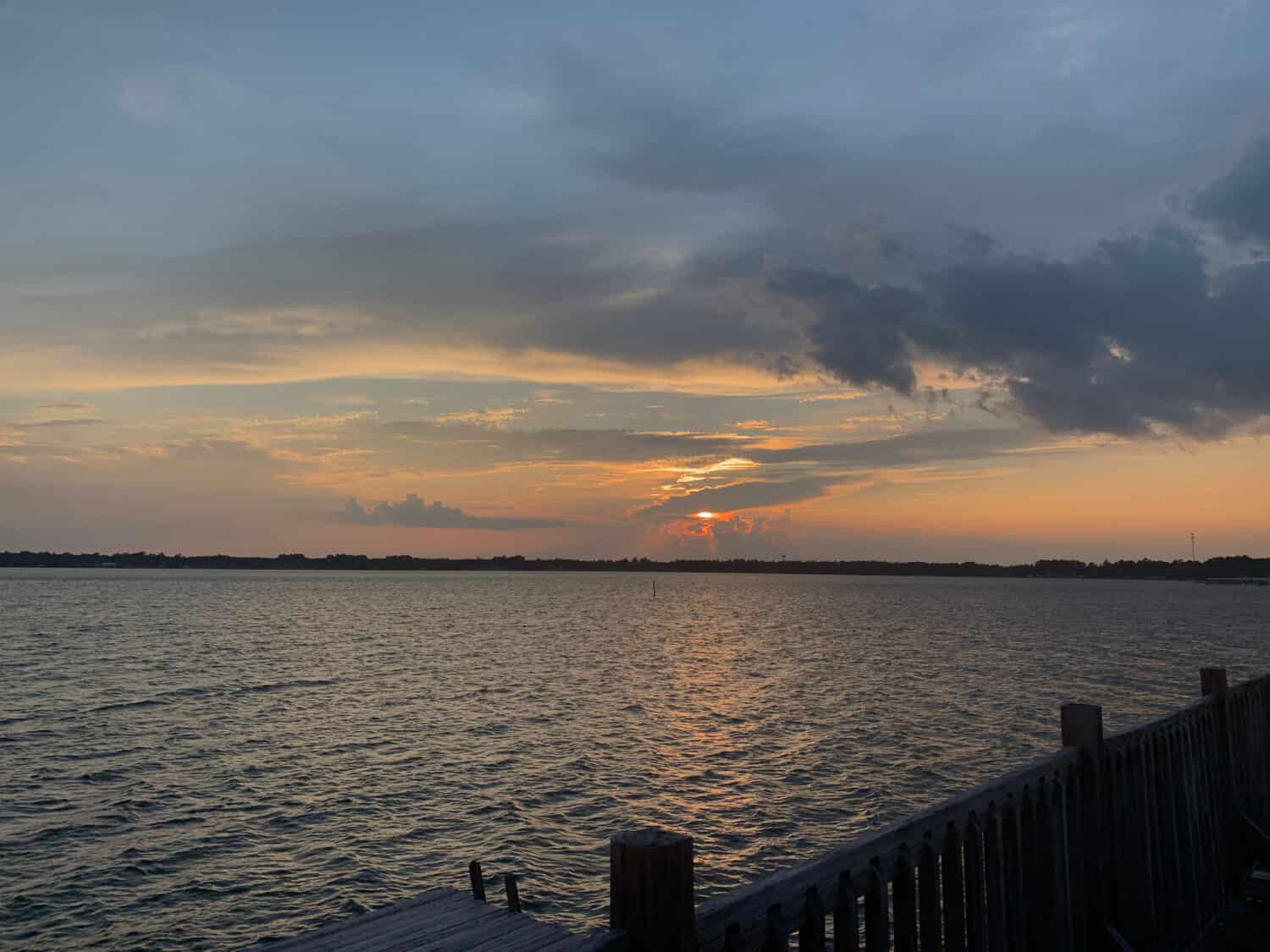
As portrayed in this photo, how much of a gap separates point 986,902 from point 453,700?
36.1 metres

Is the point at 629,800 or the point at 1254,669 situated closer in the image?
the point at 629,800

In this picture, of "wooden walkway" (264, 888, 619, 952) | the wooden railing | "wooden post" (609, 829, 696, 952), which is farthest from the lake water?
"wooden post" (609, 829, 696, 952)

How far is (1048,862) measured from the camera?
700 centimetres

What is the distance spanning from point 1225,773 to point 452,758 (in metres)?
22.3

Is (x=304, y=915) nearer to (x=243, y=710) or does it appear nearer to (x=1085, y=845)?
(x=1085, y=845)

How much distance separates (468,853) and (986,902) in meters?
14.1

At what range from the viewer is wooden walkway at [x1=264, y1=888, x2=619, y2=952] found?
6.51m

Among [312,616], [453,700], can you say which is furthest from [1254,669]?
[312,616]

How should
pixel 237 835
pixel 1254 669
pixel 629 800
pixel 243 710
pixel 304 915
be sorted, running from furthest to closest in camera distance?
pixel 1254 669
pixel 243 710
pixel 629 800
pixel 237 835
pixel 304 915

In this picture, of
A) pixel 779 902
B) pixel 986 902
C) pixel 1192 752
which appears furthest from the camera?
pixel 1192 752

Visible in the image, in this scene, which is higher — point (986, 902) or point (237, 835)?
point (986, 902)

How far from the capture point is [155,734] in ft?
107

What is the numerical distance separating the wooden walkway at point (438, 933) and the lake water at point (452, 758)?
26.4 feet

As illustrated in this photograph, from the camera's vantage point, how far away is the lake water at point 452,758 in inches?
671
